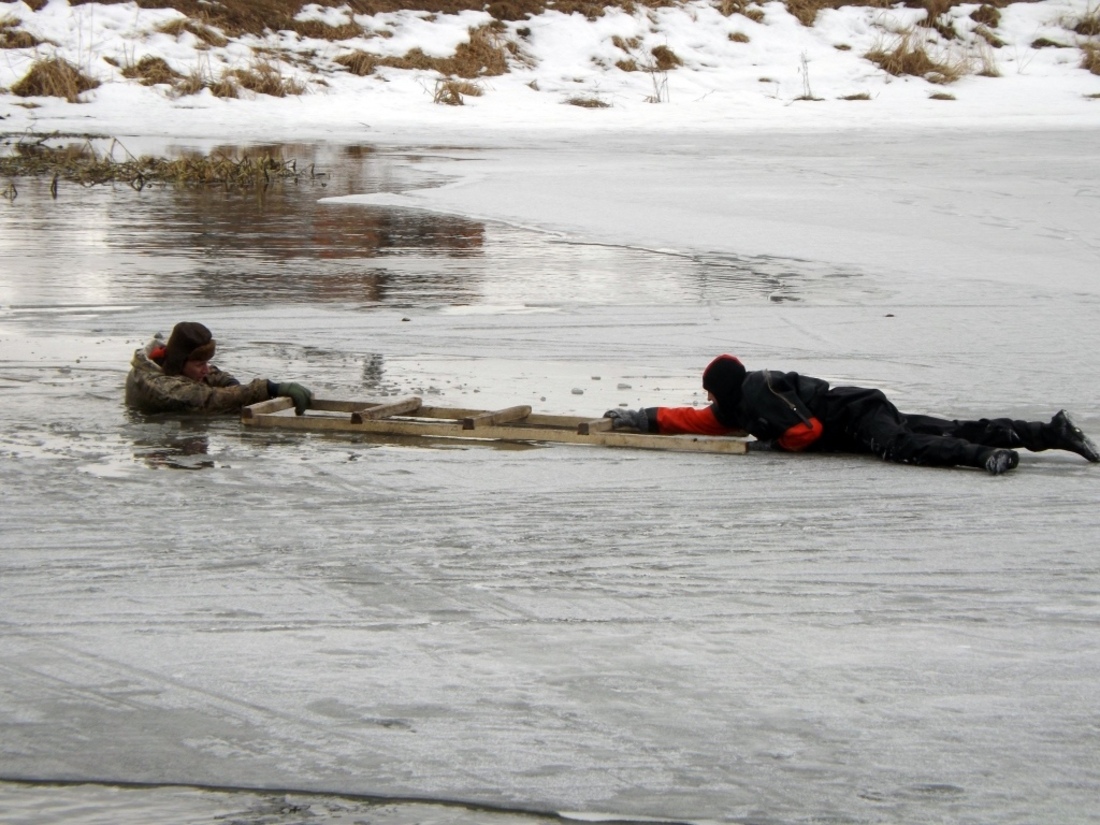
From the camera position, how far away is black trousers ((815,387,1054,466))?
524 centimetres

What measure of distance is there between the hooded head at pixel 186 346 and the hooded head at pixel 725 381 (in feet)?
7.03

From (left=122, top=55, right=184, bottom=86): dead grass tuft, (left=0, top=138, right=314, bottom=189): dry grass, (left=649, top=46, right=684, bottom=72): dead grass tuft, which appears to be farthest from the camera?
(left=649, top=46, right=684, bottom=72): dead grass tuft

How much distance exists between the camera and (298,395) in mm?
6148

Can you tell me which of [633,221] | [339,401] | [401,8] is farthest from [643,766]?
[401,8]

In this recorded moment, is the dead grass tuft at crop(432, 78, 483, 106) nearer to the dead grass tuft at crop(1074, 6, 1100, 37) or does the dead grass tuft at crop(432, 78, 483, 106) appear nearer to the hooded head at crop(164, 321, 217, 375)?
the dead grass tuft at crop(1074, 6, 1100, 37)

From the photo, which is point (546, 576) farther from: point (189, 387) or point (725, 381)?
point (189, 387)

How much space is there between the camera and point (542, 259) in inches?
424

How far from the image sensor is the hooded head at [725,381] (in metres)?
5.54

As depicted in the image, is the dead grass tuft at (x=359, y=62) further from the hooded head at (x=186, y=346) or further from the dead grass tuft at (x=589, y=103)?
the hooded head at (x=186, y=346)

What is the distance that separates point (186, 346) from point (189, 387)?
180 millimetres

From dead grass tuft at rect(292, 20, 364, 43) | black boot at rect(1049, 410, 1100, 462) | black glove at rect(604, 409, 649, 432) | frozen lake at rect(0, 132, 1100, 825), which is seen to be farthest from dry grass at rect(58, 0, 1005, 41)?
black boot at rect(1049, 410, 1100, 462)

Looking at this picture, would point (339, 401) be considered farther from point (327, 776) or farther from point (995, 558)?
point (327, 776)

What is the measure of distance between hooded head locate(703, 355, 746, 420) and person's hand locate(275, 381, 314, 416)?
1.69 metres

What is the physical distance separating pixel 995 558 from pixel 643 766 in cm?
165
